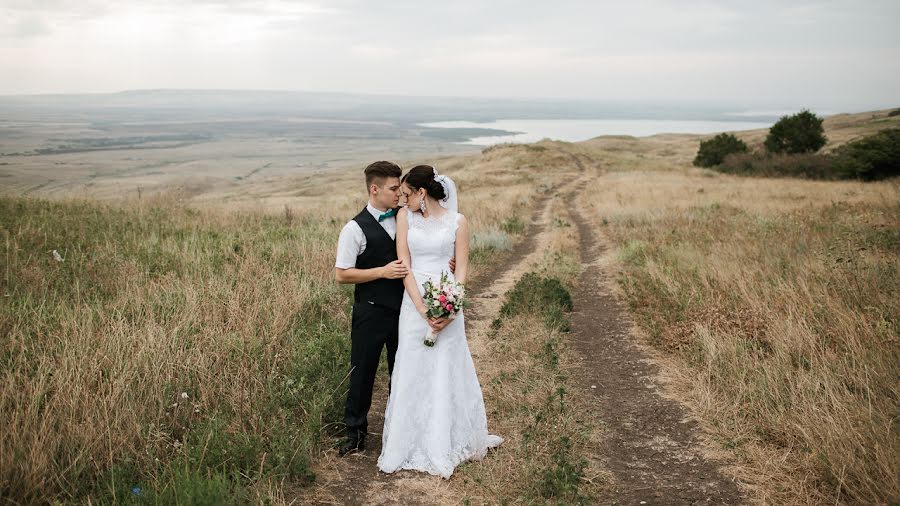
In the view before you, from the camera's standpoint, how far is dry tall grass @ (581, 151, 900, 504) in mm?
4297

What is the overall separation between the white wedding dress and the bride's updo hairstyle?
0.83 ft

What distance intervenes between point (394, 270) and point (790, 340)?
4804 mm

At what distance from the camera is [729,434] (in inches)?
204

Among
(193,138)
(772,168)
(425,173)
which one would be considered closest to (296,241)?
(425,173)

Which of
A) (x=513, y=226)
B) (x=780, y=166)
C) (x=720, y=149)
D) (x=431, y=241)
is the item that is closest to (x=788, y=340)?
(x=431, y=241)

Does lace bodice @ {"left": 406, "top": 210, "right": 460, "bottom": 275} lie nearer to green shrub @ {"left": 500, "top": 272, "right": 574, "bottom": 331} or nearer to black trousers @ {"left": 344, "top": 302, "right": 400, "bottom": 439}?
black trousers @ {"left": 344, "top": 302, "right": 400, "bottom": 439}

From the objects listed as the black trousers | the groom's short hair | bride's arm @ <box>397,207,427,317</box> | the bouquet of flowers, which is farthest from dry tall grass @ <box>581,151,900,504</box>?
the groom's short hair

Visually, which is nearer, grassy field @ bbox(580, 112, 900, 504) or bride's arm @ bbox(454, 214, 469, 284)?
grassy field @ bbox(580, 112, 900, 504)

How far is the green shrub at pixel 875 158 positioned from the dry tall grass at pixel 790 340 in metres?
20.6

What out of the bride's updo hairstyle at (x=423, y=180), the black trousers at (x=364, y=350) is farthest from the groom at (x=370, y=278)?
the bride's updo hairstyle at (x=423, y=180)

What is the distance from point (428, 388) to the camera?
5.05 meters

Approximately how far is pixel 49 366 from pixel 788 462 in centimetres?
649

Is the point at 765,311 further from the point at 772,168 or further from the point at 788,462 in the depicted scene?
the point at 772,168

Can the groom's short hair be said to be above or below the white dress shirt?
above
